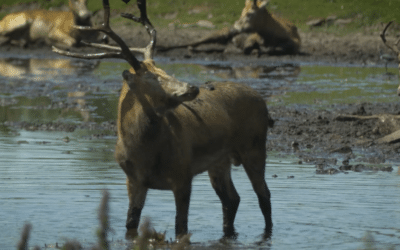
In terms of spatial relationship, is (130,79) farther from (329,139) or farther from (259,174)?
(329,139)

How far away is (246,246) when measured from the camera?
22.1ft

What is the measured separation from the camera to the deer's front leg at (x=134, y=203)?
21.9 feet

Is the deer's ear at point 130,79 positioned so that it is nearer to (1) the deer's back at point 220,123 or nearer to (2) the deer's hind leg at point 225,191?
(1) the deer's back at point 220,123

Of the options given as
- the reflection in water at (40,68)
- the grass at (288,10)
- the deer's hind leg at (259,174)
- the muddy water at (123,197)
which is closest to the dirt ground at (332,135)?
the muddy water at (123,197)

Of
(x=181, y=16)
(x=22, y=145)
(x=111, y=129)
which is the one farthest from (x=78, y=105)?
(x=181, y=16)

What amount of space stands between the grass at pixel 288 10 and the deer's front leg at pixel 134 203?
26.7 metres

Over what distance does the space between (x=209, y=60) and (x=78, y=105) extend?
1137 centimetres

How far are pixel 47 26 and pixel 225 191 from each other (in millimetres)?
23036

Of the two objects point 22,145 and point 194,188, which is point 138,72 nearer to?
point 194,188

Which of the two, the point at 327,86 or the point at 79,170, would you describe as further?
the point at 327,86

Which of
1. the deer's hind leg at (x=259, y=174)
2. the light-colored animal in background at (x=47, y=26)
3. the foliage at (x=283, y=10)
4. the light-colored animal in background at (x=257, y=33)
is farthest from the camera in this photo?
the foliage at (x=283, y=10)

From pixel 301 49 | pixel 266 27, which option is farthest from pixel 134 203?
pixel 301 49

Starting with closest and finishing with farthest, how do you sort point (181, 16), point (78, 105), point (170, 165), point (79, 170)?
point (170, 165)
point (79, 170)
point (78, 105)
point (181, 16)

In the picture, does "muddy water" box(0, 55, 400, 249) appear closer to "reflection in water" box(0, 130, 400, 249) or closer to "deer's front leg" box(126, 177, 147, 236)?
"reflection in water" box(0, 130, 400, 249)
